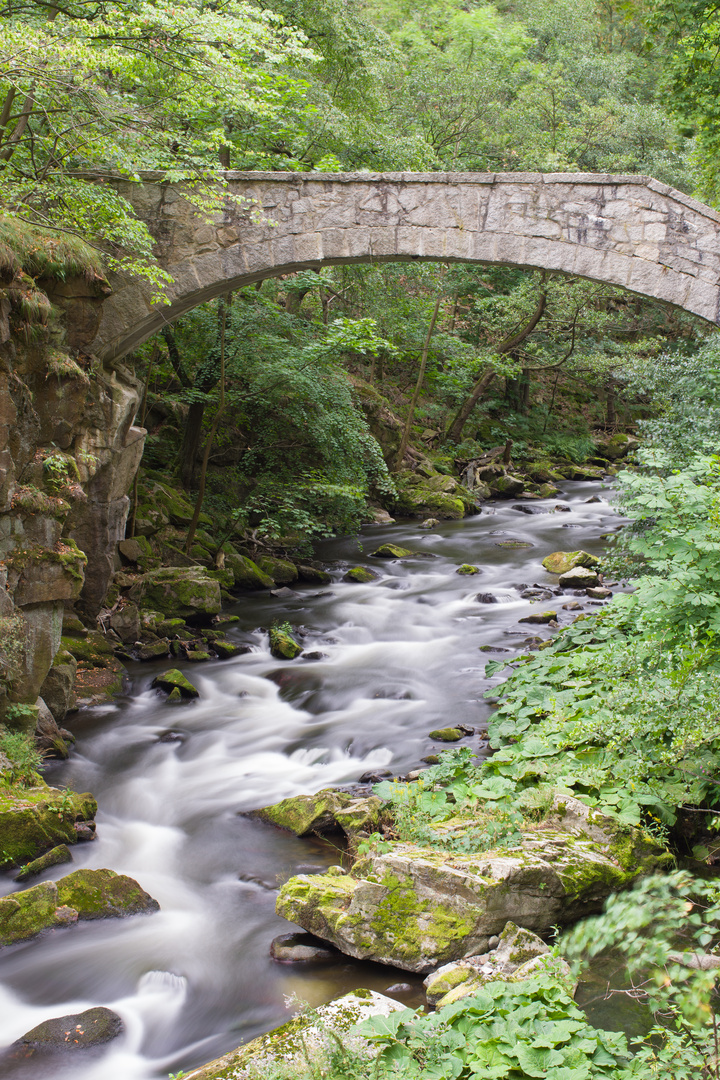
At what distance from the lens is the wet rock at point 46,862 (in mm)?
3908

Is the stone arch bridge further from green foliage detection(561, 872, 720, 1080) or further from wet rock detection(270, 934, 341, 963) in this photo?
green foliage detection(561, 872, 720, 1080)

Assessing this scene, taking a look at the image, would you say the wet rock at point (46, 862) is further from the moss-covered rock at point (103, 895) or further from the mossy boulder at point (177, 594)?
the mossy boulder at point (177, 594)

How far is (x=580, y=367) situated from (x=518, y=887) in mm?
15033

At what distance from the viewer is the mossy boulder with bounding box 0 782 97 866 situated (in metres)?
4.00

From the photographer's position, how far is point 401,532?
12.6 m

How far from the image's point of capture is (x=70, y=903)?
3693 mm

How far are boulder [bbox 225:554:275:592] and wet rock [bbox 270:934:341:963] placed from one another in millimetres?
6267

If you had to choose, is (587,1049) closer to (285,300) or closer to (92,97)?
(92,97)

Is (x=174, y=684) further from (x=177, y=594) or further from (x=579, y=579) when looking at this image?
(x=579, y=579)

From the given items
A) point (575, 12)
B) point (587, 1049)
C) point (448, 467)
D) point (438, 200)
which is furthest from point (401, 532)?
point (575, 12)

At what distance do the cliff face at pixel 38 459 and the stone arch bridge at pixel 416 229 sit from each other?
0.84 meters

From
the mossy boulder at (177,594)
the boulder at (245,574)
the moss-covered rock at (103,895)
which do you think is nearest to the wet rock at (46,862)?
the moss-covered rock at (103,895)

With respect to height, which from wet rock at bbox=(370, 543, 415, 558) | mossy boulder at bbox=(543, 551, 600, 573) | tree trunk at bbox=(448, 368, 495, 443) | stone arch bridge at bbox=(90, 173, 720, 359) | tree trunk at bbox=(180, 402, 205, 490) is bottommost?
wet rock at bbox=(370, 543, 415, 558)

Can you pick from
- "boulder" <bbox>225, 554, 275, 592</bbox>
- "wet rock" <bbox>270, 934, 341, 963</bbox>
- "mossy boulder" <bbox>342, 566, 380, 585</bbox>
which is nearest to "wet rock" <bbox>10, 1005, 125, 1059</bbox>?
"wet rock" <bbox>270, 934, 341, 963</bbox>
